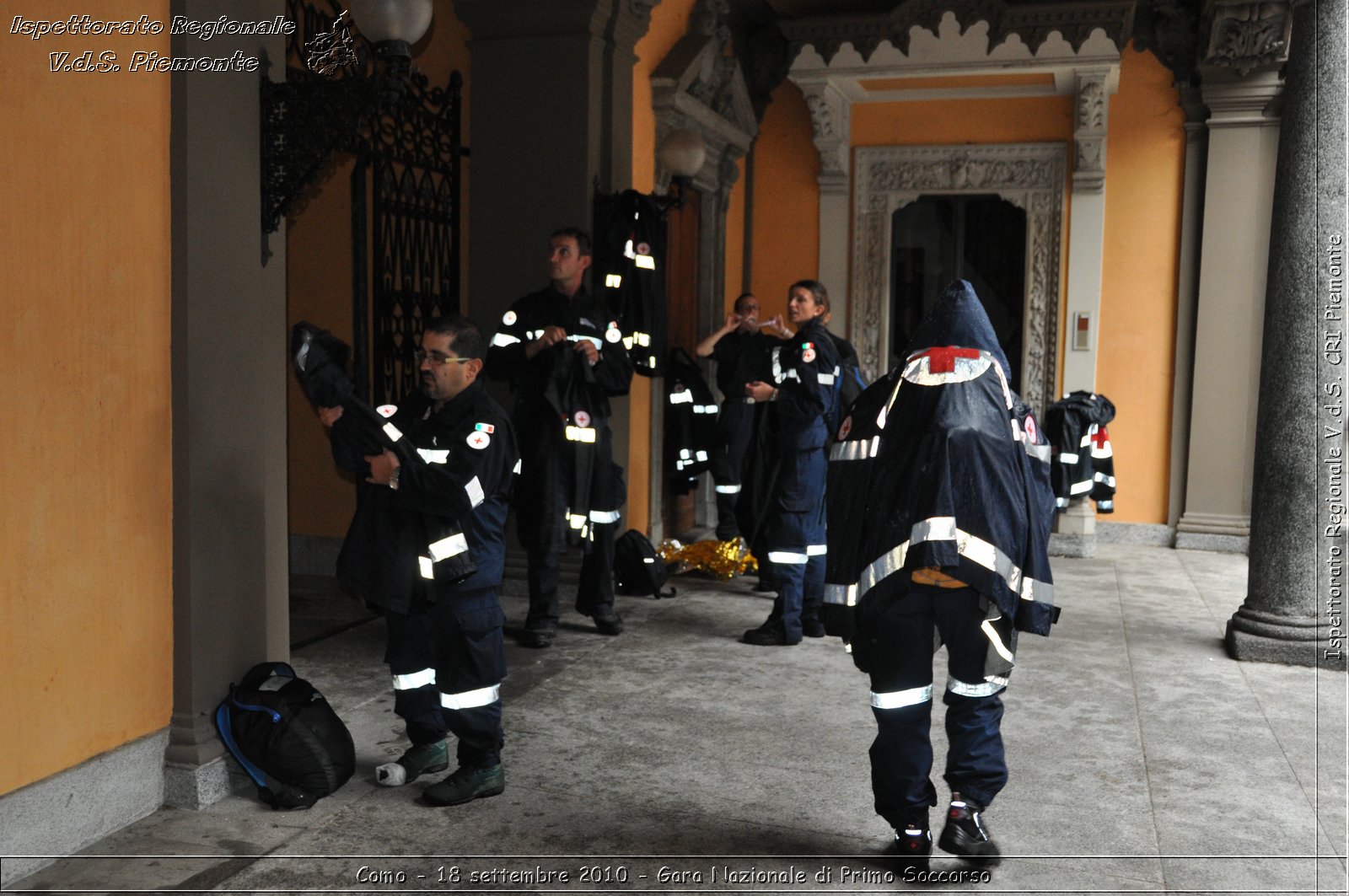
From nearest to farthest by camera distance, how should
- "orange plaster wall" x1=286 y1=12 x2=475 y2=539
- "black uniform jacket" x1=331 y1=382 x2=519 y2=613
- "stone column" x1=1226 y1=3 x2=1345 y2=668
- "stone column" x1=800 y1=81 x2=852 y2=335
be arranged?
"black uniform jacket" x1=331 y1=382 x2=519 y2=613, "stone column" x1=1226 y1=3 x2=1345 y2=668, "orange plaster wall" x1=286 y1=12 x2=475 y2=539, "stone column" x1=800 y1=81 x2=852 y2=335

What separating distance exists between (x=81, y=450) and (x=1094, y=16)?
8.08 meters

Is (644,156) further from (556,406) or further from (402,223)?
(556,406)

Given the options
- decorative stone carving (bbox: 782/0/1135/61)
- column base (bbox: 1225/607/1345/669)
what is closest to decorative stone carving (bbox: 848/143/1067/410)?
decorative stone carving (bbox: 782/0/1135/61)

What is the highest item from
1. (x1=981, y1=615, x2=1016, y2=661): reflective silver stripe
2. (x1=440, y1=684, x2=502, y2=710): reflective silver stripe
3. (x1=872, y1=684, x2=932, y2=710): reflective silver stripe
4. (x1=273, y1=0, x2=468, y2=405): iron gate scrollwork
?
(x1=273, y1=0, x2=468, y2=405): iron gate scrollwork

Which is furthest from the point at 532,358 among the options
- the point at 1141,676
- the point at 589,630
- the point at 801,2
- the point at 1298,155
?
the point at 801,2

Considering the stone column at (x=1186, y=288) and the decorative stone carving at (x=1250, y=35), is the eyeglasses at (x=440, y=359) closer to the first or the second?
the decorative stone carving at (x=1250, y=35)

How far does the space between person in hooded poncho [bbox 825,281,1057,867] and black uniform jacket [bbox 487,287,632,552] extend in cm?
277

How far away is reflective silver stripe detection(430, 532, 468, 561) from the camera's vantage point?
12.9 ft

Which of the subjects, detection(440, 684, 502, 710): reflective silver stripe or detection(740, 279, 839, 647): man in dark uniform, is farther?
detection(740, 279, 839, 647): man in dark uniform

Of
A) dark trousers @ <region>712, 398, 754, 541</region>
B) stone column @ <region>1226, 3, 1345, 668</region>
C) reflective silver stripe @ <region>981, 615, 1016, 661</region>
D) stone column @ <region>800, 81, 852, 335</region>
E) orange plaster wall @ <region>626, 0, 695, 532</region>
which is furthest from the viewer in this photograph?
stone column @ <region>800, 81, 852, 335</region>

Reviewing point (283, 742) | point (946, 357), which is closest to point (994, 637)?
point (946, 357)

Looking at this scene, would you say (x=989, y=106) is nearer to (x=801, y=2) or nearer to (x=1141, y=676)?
(x=801, y=2)

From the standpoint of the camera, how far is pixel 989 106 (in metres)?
10.7

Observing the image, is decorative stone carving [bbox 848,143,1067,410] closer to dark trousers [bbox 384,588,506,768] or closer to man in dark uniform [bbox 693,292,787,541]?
man in dark uniform [bbox 693,292,787,541]
